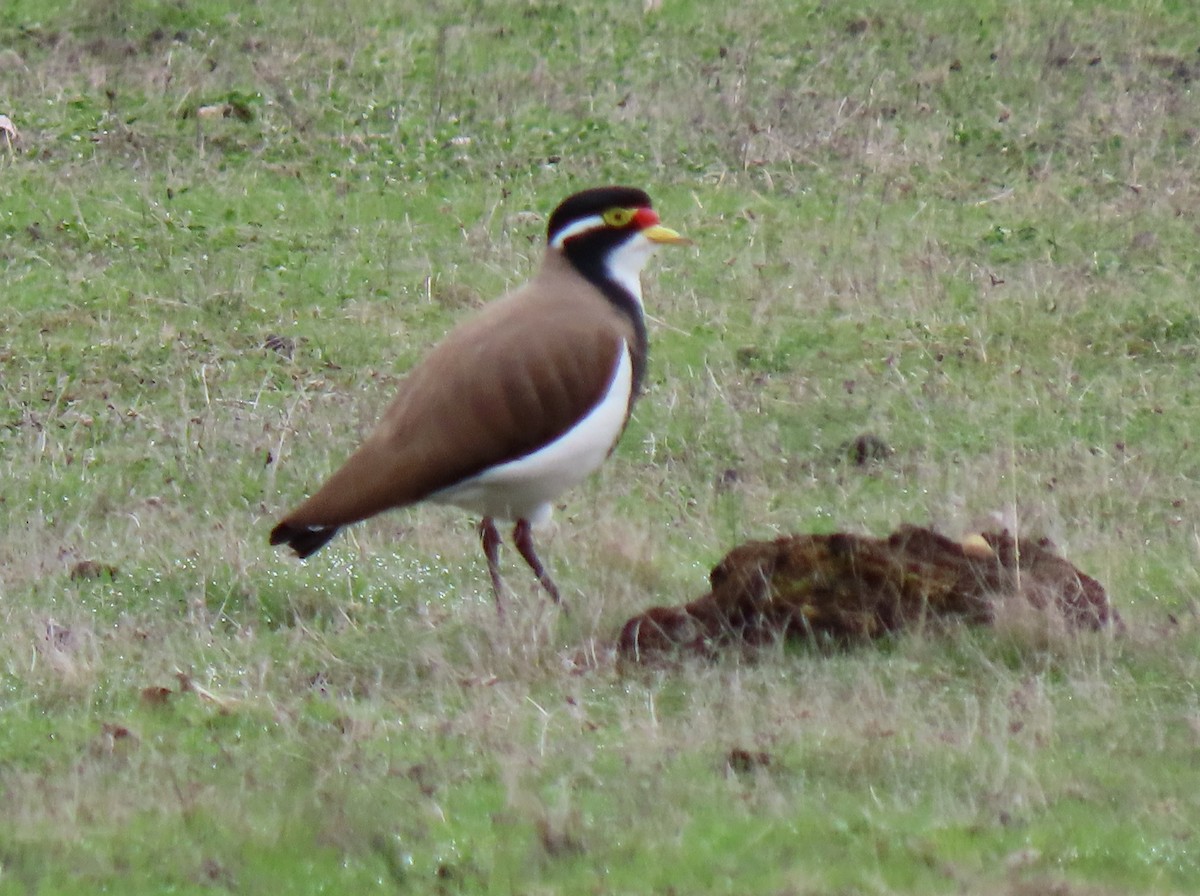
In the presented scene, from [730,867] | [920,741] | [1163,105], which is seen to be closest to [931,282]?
[1163,105]

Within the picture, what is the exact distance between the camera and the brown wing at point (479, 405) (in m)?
7.02

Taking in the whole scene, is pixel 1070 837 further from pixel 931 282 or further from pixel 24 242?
pixel 24 242

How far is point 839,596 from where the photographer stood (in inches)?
271

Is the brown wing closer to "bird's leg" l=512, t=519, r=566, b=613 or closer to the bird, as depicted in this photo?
the bird

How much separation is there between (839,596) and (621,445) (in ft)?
10.1

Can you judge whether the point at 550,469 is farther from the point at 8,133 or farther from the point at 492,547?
the point at 8,133

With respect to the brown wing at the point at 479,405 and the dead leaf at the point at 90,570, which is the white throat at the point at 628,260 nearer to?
the brown wing at the point at 479,405

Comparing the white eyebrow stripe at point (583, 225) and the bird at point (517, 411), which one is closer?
the bird at point (517, 411)

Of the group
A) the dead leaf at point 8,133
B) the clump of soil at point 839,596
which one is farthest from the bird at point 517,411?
the dead leaf at point 8,133

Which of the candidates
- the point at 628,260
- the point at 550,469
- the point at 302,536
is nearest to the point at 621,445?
the point at 628,260

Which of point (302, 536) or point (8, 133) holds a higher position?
point (302, 536)

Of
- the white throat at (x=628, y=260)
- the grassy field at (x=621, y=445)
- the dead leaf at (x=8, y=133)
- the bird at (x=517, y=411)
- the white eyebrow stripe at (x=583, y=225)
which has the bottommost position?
the dead leaf at (x=8, y=133)

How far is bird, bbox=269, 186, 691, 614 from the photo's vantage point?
7047 millimetres

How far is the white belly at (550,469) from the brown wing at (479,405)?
0.04m
